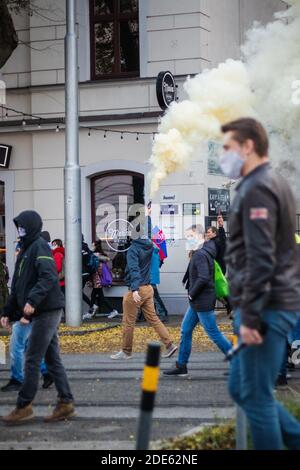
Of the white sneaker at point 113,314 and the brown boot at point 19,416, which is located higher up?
the brown boot at point 19,416

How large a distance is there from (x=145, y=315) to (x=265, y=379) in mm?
7465

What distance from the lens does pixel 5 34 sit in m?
16.6

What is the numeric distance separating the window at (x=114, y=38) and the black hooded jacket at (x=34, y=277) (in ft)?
36.7

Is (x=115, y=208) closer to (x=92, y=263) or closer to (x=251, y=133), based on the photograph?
(x=92, y=263)

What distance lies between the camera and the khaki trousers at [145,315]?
12188 mm

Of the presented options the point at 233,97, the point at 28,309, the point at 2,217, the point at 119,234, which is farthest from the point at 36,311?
the point at 2,217

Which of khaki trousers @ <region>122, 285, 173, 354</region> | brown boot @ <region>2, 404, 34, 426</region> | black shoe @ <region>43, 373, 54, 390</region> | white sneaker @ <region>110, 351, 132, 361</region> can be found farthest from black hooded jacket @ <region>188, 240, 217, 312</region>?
brown boot @ <region>2, 404, 34, 426</region>

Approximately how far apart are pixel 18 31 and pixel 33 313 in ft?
42.5

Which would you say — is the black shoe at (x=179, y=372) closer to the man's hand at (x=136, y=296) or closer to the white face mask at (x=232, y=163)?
the man's hand at (x=136, y=296)

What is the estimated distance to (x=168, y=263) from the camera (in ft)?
61.2

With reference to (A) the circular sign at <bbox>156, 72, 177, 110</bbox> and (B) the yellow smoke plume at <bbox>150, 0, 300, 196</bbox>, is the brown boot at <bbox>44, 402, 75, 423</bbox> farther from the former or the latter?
(A) the circular sign at <bbox>156, 72, 177, 110</bbox>

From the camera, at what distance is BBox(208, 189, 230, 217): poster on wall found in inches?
733

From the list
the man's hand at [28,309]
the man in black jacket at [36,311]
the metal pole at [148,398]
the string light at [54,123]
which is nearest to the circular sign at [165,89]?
the string light at [54,123]

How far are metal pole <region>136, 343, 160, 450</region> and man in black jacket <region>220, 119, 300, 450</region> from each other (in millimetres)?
489
